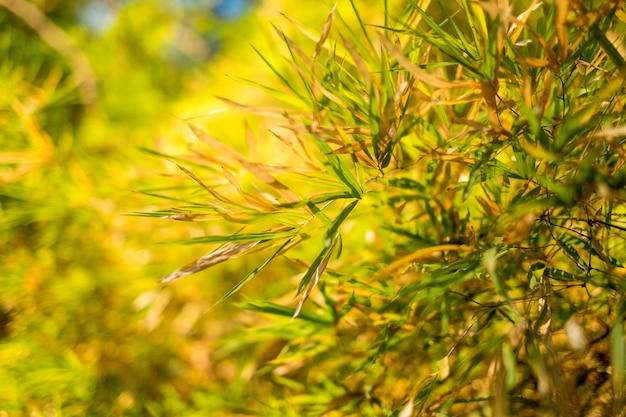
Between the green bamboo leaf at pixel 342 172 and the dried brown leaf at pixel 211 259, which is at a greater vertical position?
the green bamboo leaf at pixel 342 172

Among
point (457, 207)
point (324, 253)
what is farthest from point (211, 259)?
point (457, 207)

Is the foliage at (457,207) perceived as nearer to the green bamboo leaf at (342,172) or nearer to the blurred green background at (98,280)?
the green bamboo leaf at (342,172)

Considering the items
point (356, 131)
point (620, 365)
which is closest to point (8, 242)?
point (356, 131)

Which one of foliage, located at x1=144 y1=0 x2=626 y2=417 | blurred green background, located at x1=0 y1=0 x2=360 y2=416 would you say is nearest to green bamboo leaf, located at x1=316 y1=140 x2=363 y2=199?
foliage, located at x1=144 y1=0 x2=626 y2=417

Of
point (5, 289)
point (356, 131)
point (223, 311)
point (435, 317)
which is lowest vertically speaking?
point (223, 311)

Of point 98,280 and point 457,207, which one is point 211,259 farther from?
point 98,280

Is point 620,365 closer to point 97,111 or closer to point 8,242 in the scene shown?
point 8,242

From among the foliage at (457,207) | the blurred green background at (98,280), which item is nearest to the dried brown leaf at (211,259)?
the foliage at (457,207)

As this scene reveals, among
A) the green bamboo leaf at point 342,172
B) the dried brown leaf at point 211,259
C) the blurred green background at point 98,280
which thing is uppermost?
the green bamboo leaf at point 342,172
